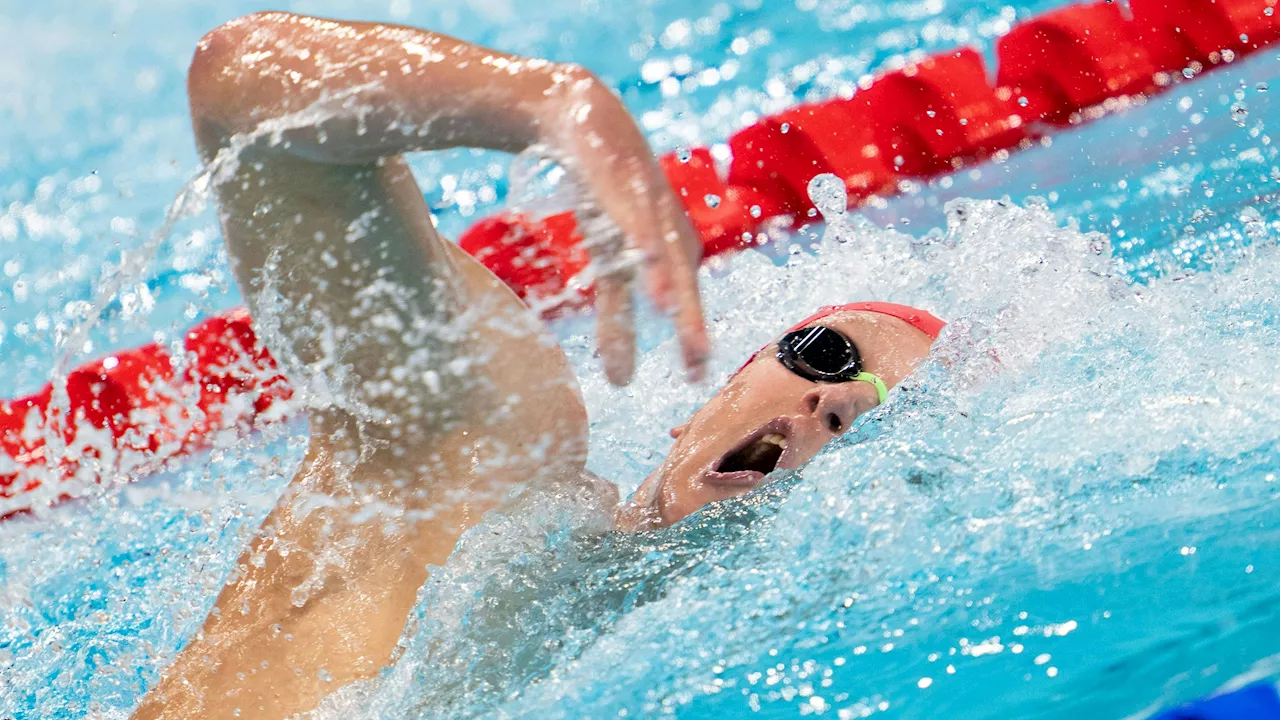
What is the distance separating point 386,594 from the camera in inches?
47.5

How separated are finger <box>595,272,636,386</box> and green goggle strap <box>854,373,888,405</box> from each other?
639 millimetres

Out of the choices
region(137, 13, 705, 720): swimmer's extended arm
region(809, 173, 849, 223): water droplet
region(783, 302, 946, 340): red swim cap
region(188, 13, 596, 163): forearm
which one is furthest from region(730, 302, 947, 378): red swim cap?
region(809, 173, 849, 223): water droplet

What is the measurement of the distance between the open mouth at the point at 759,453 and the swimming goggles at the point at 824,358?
8 centimetres

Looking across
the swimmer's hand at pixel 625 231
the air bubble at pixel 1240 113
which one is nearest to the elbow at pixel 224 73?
the swimmer's hand at pixel 625 231

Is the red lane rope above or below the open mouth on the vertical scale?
above

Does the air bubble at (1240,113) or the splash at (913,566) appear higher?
the air bubble at (1240,113)

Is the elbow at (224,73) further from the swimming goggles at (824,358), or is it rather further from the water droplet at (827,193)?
the water droplet at (827,193)

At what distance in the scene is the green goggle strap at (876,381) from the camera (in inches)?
54.4

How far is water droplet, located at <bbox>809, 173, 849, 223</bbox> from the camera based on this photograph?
263 centimetres

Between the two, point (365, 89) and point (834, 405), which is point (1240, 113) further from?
point (365, 89)

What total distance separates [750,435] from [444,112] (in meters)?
0.56

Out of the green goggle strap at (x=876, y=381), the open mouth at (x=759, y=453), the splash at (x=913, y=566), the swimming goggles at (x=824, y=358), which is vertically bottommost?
the splash at (x=913, y=566)

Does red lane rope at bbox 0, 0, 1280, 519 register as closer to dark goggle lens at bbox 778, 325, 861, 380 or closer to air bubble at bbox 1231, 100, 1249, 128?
air bubble at bbox 1231, 100, 1249, 128

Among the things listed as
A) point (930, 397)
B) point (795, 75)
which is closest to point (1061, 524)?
point (930, 397)
